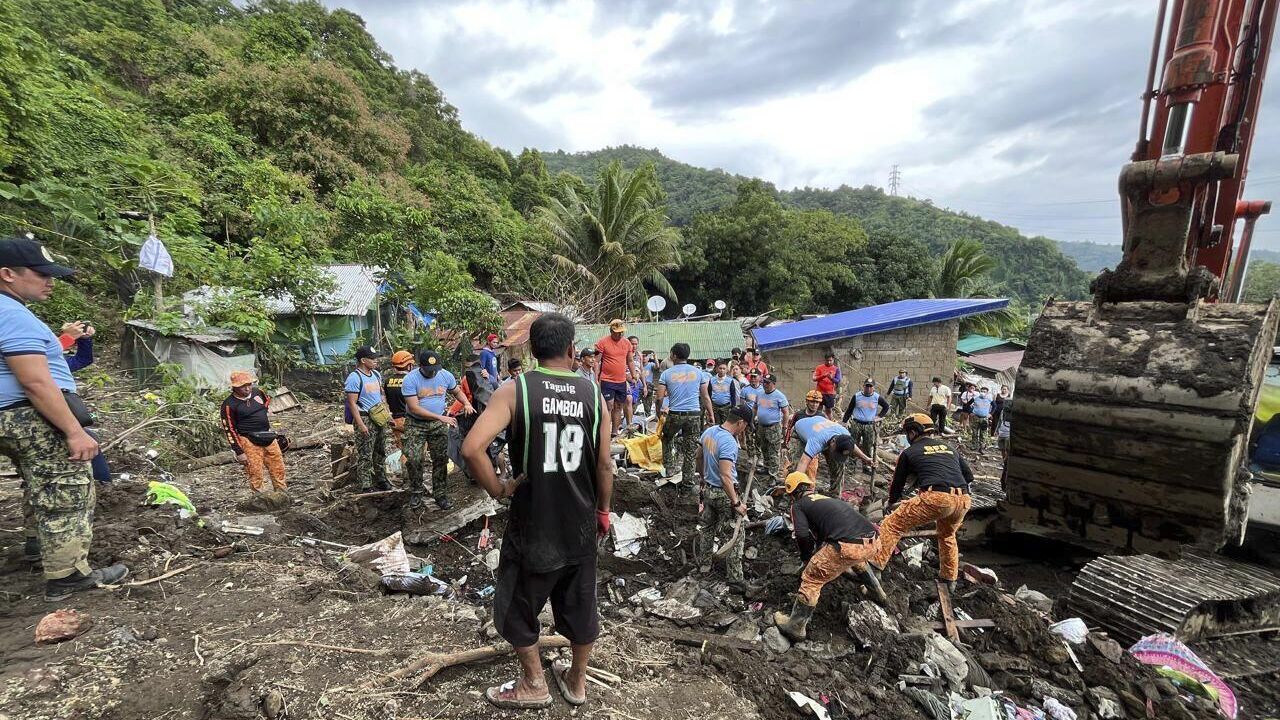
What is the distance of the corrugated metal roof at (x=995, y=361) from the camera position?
20234 millimetres

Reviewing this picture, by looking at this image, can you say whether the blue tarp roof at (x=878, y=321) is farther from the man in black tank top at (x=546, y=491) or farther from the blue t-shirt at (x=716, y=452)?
the man in black tank top at (x=546, y=491)

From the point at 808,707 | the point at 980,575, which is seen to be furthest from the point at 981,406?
the point at 808,707

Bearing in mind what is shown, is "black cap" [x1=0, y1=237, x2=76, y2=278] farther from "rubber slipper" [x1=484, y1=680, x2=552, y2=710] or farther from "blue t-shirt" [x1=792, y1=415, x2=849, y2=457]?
"blue t-shirt" [x1=792, y1=415, x2=849, y2=457]

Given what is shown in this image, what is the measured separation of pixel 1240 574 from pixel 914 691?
385 centimetres

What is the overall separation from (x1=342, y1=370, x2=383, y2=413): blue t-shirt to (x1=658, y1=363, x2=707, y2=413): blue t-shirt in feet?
11.8

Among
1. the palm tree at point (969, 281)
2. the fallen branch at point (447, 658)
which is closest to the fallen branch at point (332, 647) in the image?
the fallen branch at point (447, 658)

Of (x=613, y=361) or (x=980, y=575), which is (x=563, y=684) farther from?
(x=613, y=361)

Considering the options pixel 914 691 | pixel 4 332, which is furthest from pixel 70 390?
pixel 914 691

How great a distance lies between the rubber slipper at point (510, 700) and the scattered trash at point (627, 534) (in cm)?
287

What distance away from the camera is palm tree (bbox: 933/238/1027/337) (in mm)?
26125

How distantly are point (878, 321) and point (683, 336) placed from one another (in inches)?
248

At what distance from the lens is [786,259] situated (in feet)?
90.5

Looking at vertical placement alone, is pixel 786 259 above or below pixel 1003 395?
above

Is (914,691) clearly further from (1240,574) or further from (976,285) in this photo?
(976,285)
